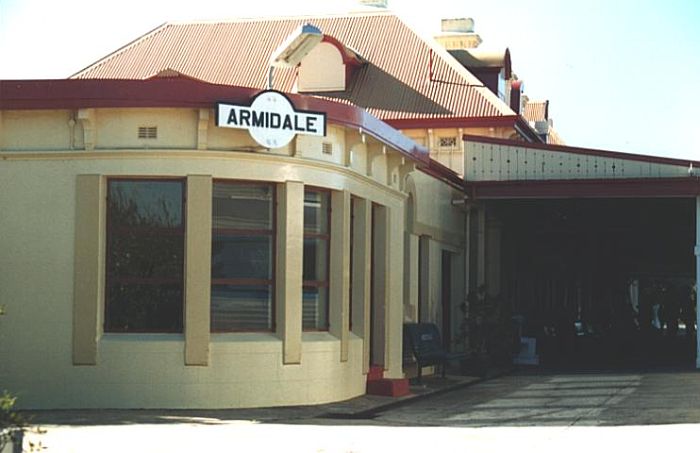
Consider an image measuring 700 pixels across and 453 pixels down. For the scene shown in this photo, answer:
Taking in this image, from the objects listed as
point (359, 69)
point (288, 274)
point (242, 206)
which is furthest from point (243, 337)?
point (359, 69)

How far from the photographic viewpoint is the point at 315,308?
16906mm

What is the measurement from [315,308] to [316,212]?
1.28 meters

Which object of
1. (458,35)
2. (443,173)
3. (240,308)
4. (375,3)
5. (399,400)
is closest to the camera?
(240,308)

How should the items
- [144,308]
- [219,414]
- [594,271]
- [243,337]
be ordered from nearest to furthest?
1. [219,414]
2. [144,308]
3. [243,337]
4. [594,271]

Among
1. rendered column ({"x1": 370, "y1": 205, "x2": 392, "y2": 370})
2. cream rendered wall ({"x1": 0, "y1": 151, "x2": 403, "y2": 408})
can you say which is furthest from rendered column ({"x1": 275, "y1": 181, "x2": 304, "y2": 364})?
rendered column ({"x1": 370, "y1": 205, "x2": 392, "y2": 370})

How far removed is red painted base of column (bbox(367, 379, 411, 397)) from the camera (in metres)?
18.1

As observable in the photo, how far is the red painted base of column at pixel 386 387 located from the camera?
18062 millimetres

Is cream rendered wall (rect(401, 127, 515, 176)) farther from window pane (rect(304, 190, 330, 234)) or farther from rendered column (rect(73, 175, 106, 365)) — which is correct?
rendered column (rect(73, 175, 106, 365))

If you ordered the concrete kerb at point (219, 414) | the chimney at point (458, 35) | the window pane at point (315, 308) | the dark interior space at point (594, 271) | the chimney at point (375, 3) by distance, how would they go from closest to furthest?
1. the concrete kerb at point (219, 414)
2. the window pane at point (315, 308)
3. the dark interior space at point (594, 271)
4. the chimney at point (375, 3)
5. the chimney at point (458, 35)

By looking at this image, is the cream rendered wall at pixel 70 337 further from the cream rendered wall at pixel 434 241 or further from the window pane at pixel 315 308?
the cream rendered wall at pixel 434 241

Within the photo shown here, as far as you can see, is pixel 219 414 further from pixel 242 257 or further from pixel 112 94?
pixel 112 94

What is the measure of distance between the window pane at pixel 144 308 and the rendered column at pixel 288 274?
1.30 meters

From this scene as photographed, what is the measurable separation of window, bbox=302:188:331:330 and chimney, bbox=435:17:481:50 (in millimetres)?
18683

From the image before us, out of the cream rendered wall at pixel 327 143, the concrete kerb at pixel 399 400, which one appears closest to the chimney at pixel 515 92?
the concrete kerb at pixel 399 400
